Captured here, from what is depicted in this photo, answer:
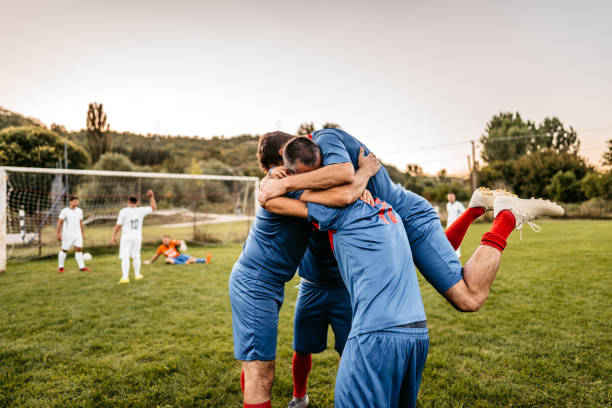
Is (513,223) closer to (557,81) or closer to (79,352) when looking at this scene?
(79,352)

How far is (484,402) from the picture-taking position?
336 cm

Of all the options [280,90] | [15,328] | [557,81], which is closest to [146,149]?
[280,90]

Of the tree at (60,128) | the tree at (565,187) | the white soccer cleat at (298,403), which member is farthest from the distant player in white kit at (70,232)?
the tree at (60,128)

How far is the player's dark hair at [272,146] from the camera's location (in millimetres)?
2654

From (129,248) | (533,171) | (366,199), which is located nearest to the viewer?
(366,199)

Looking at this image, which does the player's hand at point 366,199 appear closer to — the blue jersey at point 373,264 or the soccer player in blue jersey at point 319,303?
the blue jersey at point 373,264

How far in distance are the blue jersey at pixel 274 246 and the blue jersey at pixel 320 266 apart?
0.35 meters

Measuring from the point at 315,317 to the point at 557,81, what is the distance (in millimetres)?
27806

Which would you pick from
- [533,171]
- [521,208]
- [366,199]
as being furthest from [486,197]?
[533,171]

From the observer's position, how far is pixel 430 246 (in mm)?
2408

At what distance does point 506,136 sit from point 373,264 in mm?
85158

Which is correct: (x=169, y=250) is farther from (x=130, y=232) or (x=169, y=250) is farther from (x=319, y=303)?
(x=319, y=303)

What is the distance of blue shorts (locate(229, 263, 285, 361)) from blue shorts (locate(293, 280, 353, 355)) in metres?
0.59

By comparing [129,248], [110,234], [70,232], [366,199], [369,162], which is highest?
[369,162]
